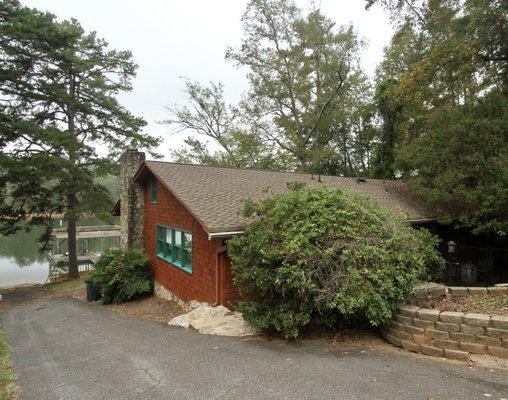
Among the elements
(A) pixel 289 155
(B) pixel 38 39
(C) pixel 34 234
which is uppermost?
(B) pixel 38 39

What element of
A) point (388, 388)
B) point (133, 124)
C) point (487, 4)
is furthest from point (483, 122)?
point (133, 124)

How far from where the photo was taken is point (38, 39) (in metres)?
17.8

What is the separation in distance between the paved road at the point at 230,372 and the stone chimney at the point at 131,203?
701cm

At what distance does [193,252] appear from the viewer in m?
10.7

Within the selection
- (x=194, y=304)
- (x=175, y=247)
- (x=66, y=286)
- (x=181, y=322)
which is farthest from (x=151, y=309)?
(x=66, y=286)

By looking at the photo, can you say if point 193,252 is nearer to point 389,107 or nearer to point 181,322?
point 181,322

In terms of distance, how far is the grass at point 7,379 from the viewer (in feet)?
16.6

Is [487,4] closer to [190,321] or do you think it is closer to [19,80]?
[190,321]

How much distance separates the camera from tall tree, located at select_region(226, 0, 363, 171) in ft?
89.1

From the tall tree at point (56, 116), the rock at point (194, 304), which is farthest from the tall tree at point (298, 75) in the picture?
the rock at point (194, 304)

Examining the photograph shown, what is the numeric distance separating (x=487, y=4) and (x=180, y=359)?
14.0 metres

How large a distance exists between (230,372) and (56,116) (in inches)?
807

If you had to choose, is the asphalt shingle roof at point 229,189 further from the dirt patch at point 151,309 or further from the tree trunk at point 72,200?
the tree trunk at point 72,200

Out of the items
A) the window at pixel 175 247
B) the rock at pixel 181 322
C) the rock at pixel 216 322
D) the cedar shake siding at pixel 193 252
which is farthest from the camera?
the window at pixel 175 247
